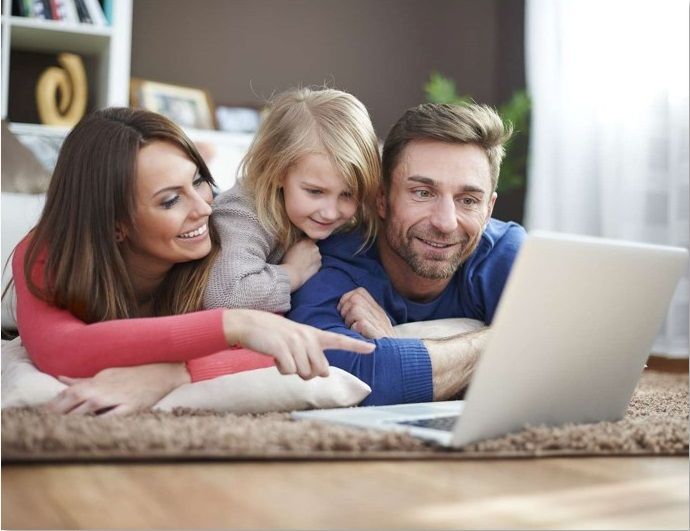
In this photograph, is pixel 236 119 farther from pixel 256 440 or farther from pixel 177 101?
pixel 256 440

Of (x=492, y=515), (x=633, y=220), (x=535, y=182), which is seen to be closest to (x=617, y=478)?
(x=492, y=515)

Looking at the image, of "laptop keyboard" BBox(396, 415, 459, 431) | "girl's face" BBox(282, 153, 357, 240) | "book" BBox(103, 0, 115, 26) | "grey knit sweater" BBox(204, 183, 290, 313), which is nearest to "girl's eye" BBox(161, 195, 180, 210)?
"grey knit sweater" BBox(204, 183, 290, 313)

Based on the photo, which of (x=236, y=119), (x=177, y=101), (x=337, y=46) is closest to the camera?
(x=177, y=101)

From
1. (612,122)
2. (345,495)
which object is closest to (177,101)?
(612,122)

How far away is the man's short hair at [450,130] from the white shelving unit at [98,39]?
6.96 ft

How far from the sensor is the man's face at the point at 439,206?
1774 mm

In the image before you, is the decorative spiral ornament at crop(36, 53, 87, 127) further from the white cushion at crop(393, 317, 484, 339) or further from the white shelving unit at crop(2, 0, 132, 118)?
the white cushion at crop(393, 317, 484, 339)

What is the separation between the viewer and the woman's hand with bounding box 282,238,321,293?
1.74 m

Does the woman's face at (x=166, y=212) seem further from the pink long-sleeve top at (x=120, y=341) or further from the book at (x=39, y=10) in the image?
the book at (x=39, y=10)

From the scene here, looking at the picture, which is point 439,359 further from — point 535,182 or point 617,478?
point 535,182

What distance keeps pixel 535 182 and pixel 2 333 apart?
2592mm

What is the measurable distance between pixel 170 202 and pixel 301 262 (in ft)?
0.93

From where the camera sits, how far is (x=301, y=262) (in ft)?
5.82

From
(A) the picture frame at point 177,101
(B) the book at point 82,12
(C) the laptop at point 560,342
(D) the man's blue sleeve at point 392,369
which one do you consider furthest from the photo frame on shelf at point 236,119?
(C) the laptop at point 560,342
